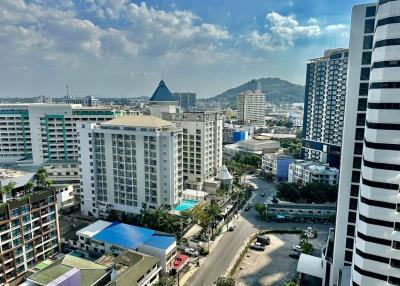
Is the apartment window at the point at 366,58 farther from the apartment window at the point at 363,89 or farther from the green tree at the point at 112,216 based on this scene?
the green tree at the point at 112,216

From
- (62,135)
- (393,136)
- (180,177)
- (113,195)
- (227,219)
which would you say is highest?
(393,136)

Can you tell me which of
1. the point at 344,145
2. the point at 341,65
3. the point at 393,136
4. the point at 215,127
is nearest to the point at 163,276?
the point at 344,145

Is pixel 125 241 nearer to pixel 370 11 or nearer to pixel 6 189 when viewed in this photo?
pixel 6 189

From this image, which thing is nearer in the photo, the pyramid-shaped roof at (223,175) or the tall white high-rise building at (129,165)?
the tall white high-rise building at (129,165)

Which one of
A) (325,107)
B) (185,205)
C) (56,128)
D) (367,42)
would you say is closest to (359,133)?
(367,42)

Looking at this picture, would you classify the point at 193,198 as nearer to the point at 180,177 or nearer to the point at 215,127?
the point at 180,177

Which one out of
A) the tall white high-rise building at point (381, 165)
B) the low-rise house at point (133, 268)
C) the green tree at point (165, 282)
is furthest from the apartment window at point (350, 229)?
the low-rise house at point (133, 268)

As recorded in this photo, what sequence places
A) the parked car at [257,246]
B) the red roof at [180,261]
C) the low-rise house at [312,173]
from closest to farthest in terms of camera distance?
the red roof at [180,261] → the parked car at [257,246] → the low-rise house at [312,173]
